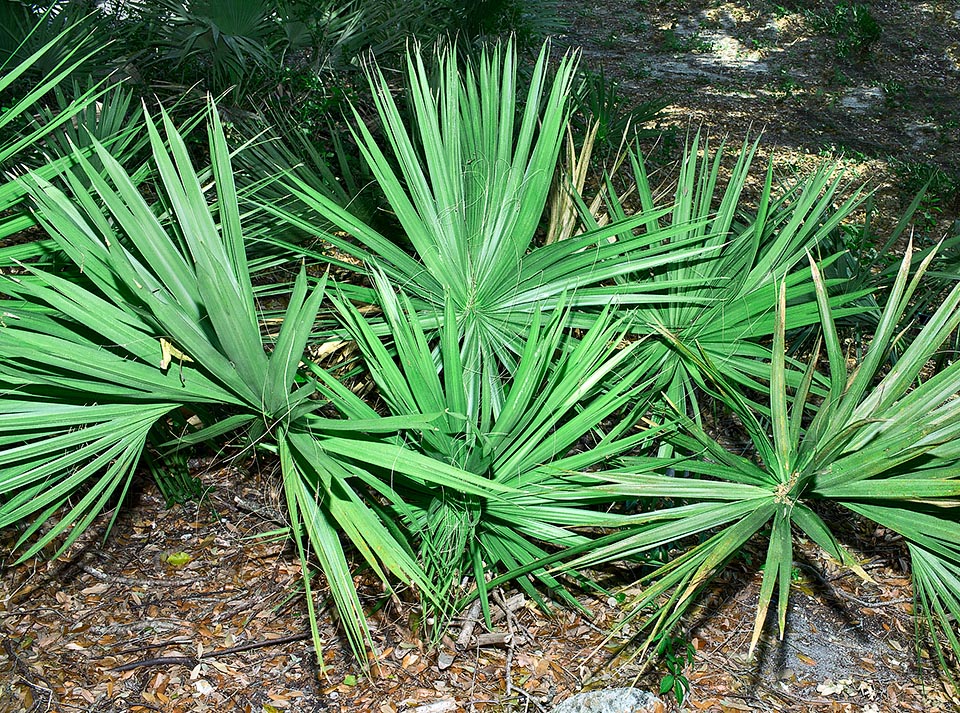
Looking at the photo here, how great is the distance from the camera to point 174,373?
181 cm

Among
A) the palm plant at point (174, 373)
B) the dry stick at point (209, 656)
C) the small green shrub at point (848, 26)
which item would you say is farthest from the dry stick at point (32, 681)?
the small green shrub at point (848, 26)

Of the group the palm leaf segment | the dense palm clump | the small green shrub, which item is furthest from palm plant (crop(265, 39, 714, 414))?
the small green shrub

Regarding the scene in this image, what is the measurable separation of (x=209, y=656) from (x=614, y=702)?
129 centimetres

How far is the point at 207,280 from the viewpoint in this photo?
1.54 metres

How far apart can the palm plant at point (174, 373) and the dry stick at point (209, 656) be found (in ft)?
3.12

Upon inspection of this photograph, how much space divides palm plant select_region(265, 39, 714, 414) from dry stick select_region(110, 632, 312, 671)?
3.88ft

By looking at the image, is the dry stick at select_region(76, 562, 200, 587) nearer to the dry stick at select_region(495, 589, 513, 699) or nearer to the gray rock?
the dry stick at select_region(495, 589, 513, 699)

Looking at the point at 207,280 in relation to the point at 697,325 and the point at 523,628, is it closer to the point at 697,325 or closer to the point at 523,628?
the point at 697,325

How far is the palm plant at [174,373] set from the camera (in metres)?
1.66

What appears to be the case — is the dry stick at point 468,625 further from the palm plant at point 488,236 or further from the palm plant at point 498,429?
the palm plant at point 488,236

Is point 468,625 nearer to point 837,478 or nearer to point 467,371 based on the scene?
point 467,371

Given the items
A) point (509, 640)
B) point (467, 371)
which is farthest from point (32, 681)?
point (467, 371)

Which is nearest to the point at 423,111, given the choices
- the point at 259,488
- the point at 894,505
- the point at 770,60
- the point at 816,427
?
the point at 816,427

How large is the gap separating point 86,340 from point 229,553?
145 cm
